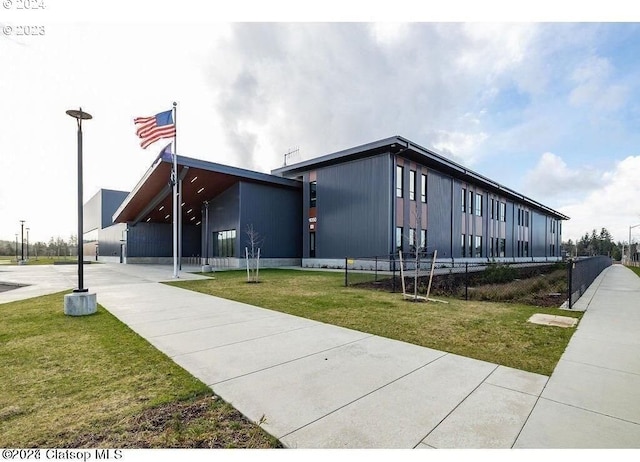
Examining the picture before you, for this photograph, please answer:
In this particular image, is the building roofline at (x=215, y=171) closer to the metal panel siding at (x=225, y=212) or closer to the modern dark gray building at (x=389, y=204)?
the metal panel siding at (x=225, y=212)

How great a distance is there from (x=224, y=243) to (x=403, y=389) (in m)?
29.0

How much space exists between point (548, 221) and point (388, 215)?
180 feet

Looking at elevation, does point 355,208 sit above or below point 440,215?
above

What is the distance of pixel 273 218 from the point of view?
2992cm

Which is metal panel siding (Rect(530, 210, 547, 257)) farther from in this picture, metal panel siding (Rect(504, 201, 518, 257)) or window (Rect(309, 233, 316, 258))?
window (Rect(309, 233, 316, 258))

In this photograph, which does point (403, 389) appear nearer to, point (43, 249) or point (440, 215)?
point (440, 215)

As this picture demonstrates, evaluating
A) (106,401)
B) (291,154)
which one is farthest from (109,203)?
(106,401)

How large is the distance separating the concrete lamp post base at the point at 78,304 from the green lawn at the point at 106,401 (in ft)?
7.38

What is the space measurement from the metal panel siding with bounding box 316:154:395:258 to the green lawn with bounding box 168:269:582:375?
A: 41.3ft

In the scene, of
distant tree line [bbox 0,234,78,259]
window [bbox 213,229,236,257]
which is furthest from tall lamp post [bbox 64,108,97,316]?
distant tree line [bbox 0,234,78,259]

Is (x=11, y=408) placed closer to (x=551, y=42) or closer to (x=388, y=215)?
(x=551, y=42)

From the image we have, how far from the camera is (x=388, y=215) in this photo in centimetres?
2445

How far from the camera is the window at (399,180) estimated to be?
2548cm

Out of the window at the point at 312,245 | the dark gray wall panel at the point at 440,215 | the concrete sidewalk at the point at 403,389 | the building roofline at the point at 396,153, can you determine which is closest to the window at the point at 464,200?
the building roofline at the point at 396,153
